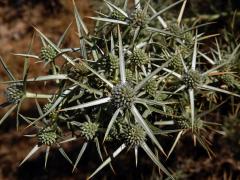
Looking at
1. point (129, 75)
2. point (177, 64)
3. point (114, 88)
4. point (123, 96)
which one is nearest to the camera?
point (123, 96)

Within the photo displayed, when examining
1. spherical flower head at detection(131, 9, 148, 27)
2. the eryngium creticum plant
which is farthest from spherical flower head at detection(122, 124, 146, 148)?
spherical flower head at detection(131, 9, 148, 27)

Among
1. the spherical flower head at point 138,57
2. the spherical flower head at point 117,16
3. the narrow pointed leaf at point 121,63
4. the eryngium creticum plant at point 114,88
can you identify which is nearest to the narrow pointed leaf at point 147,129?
the eryngium creticum plant at point 114,88

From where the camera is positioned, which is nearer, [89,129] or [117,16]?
[89,129]

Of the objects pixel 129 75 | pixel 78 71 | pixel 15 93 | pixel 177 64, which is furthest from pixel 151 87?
pixel 15 93

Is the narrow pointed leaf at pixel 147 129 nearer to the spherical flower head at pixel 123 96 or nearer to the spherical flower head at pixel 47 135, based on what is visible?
the spherical flower head at pixel 123 96

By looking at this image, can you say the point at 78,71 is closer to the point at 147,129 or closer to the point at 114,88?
the point at 114,88
